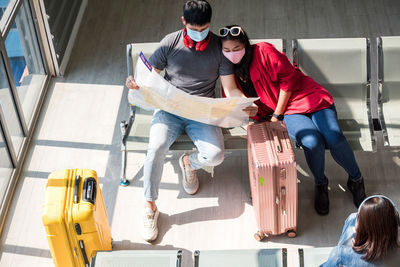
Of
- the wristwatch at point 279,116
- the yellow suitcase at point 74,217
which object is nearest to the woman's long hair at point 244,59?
the wristwatch at point 279,116

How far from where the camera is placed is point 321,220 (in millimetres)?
4691

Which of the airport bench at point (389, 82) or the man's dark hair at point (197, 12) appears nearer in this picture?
the man's dark hair at point (197, 12)

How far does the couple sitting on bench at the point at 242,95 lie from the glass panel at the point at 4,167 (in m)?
1.15

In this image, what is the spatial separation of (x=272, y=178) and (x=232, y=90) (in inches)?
27.7

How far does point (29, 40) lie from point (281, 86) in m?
2.47

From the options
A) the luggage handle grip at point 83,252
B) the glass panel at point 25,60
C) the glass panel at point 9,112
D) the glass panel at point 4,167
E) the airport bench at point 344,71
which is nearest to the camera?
the luggage handle grip at point 83,252

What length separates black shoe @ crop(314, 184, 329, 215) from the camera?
15.3 ft

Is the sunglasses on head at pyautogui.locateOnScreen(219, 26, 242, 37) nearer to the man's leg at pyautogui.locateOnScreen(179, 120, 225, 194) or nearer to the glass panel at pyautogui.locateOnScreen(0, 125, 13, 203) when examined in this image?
the man's leg at pyautogui.locateOnScreen(179, 120, 225, 194)

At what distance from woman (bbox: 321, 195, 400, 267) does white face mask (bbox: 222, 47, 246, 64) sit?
4.72ft

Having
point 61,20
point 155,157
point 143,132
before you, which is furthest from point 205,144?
point 61,20

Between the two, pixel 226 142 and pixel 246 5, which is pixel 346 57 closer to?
pixel 226 142

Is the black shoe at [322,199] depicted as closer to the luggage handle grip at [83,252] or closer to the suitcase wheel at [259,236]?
the suitcase wheel at [259,236]

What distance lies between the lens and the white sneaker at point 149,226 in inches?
181

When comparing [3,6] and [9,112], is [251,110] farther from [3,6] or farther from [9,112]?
[3,6]
